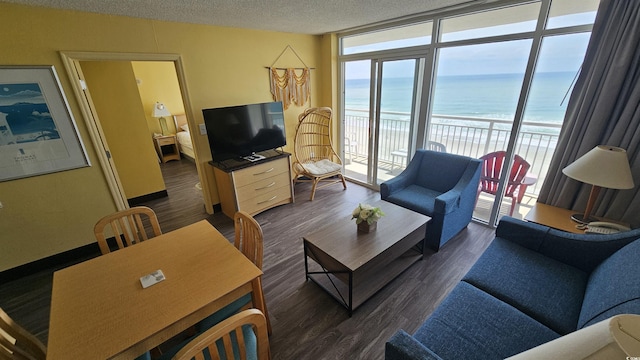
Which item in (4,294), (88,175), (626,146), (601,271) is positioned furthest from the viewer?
(88,175)

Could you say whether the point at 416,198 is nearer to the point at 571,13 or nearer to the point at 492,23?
the point at 492,23

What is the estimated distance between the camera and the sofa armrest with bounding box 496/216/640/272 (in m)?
1.54

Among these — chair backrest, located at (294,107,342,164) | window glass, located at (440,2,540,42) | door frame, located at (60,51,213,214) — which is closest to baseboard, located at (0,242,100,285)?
door frame, located at (60,51,213,214)

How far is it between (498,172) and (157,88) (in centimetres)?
695

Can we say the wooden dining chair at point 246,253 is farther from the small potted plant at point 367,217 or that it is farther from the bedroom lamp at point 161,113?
the bedroom lamp at point 161,113

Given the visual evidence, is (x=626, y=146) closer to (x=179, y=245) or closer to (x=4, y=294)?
(x=179, y=245)

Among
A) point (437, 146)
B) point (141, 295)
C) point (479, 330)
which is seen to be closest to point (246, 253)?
point (141, 295)

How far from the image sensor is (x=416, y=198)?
2783mm

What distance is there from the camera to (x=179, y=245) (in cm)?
162

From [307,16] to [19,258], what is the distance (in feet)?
12.6

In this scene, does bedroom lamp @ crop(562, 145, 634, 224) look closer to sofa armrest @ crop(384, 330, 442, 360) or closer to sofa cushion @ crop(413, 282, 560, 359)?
sofa cushion @ crop(413, 282, 560, 359)

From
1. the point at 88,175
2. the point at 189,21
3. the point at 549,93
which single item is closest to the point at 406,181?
the point at 549,93

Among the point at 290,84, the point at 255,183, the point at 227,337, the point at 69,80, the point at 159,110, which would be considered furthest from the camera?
the point at 159,110

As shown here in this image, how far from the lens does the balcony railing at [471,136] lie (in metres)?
3.00
